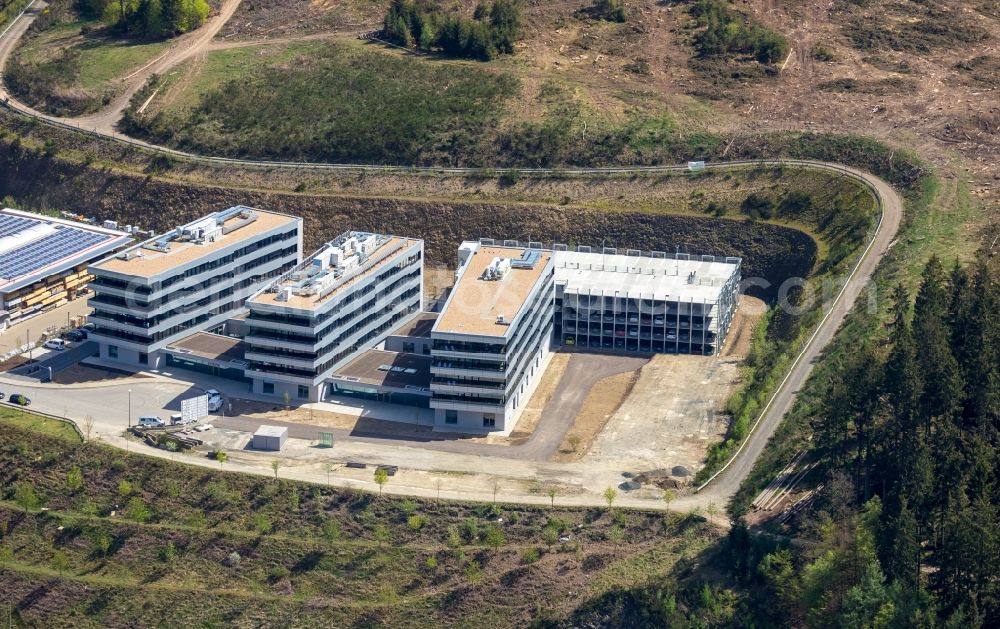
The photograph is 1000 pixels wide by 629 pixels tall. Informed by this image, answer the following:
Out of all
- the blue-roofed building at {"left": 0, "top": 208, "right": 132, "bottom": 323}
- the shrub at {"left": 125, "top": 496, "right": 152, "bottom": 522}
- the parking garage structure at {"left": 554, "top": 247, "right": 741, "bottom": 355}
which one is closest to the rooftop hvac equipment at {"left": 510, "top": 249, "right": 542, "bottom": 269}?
the parking garage structure at {"left": 554, "top": 247, "right": 741, "bottom": 355}

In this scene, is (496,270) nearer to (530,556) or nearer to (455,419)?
(455,419)

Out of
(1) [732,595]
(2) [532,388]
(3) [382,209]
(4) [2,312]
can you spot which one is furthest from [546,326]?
(4) [2,312]

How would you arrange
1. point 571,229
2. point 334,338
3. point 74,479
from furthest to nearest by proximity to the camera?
point 571,229 < point 334,338 < point 74,479

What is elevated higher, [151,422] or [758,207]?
[758,207]

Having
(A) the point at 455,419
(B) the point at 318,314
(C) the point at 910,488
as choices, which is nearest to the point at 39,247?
(B) the point at 318,314

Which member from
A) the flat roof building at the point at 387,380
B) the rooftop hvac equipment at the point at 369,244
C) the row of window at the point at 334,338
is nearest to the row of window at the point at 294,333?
the row of window at the point at 334,338

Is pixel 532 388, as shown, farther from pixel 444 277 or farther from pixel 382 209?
pixel 382 209
